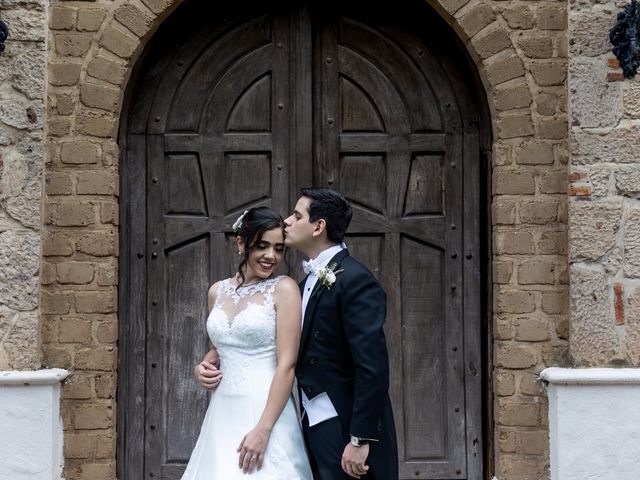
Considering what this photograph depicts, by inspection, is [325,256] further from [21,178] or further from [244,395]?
[21,178]

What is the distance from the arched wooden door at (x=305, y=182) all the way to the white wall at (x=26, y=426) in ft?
2.14

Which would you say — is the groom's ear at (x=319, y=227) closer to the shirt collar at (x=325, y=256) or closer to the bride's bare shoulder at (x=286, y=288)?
the shirt collar at (x=325, y=256)

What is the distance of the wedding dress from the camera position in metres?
3.76

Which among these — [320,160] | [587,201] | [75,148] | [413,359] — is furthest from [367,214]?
[75,148]

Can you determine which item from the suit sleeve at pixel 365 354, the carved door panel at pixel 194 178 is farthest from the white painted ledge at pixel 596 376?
the carved door panel at pixel 194 178

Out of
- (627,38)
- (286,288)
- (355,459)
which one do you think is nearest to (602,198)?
(627,38)

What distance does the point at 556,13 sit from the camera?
5.00 metres

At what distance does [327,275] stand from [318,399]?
1.62ft

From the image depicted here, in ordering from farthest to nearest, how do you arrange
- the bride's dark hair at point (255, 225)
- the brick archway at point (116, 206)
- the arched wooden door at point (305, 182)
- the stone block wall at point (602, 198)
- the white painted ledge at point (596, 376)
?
1. the arched wooden door at point (305, 182)
2. the brick archway at point (116, 206)
3. the stone block wall at point (602, 198)
4. the white painted ledge at point (596, 376)
5. the bride's dark hair at point (255, 225)

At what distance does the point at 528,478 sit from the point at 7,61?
3.31m

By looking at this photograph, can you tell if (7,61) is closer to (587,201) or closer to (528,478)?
(587,201)

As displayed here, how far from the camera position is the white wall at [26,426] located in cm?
456

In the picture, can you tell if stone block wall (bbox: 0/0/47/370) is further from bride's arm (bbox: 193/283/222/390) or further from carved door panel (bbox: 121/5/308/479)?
bride's arm (bbox: 193/283/222/390)

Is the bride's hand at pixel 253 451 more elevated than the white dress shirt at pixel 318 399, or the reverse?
the white dress shirt at pixel 318 399
